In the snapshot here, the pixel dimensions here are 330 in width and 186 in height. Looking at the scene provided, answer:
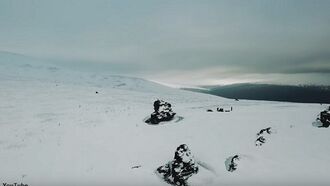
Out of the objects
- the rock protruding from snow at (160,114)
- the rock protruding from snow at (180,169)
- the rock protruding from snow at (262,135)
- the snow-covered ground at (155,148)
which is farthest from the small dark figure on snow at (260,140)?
the rock protruding from snow at (160,114)

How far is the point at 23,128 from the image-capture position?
3294 centimetres

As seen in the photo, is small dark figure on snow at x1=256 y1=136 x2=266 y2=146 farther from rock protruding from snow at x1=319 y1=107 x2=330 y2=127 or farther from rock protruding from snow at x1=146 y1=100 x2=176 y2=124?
rock protruding from snow at x1=146 y1=100 x2=176 y2=124

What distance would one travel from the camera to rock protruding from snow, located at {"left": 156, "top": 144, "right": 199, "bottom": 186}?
70.3 ft

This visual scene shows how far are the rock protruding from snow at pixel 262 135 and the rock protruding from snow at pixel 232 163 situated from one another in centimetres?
266

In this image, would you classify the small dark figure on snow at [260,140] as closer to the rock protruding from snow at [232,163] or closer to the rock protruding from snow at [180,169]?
the rock protruding from snow at [232,163]

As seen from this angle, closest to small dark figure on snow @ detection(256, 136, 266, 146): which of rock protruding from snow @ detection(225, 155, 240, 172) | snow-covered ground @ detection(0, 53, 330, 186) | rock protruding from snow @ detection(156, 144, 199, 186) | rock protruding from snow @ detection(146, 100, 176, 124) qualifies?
snow-covered ground @ detection(0, 53, 330, 186)

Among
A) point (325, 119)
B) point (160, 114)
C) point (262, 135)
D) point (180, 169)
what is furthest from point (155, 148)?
point (325, 119)

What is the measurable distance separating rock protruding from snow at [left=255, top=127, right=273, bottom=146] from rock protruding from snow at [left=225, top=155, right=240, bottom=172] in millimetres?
2658

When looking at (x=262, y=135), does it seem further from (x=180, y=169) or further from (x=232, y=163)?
(x=180, y=169)

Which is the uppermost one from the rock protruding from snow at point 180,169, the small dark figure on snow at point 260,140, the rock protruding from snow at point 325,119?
the rock protruding from snow at point 325,119

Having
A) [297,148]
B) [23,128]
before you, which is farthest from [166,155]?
[23,128]

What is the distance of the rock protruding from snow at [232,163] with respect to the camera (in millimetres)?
22075

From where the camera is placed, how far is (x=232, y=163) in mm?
22406

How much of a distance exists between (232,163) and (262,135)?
14.6ft
